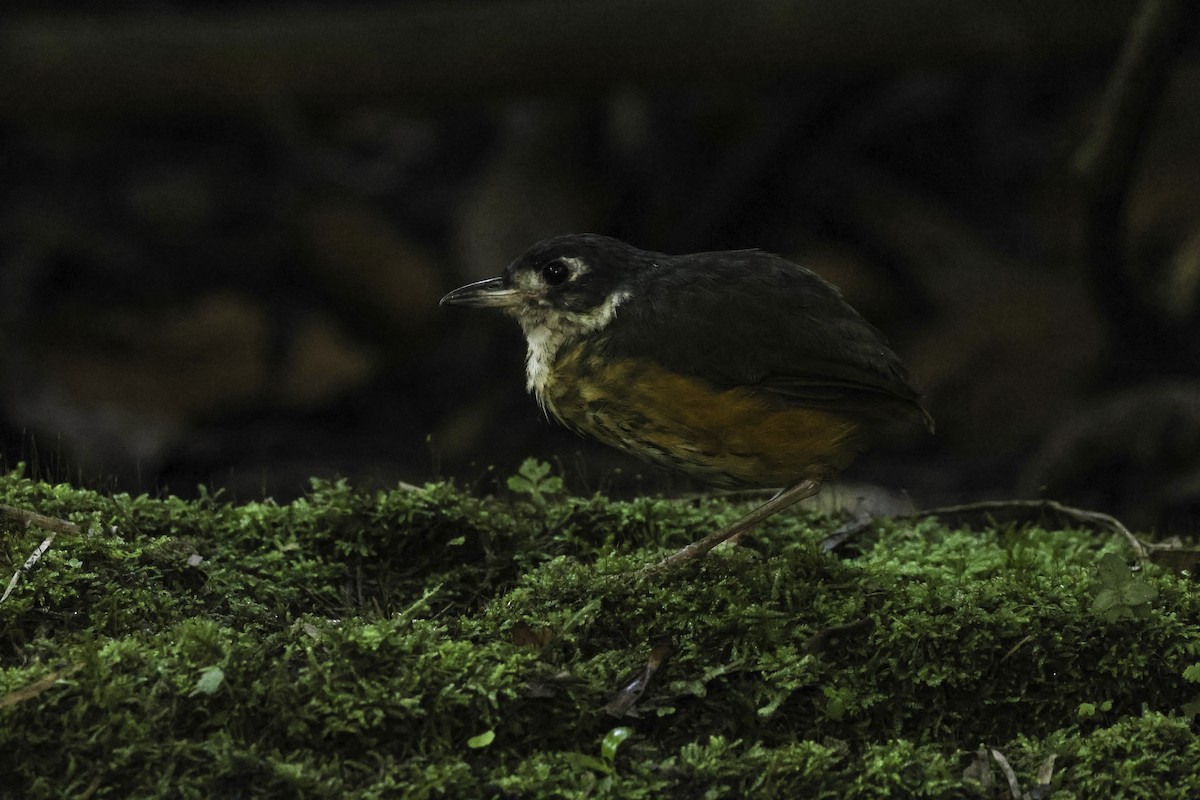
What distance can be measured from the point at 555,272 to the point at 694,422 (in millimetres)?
550

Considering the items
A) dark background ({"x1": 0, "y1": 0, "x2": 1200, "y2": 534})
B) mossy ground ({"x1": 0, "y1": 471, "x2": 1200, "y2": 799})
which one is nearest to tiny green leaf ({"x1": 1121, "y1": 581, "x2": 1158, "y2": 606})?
mossy ground ({"x1": 0, "y1": 471, "x2": 1200, "y2": 799})

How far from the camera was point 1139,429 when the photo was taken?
5660mm

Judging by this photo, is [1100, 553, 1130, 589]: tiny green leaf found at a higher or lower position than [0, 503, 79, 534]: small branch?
higher

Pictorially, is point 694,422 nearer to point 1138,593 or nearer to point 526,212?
point 1138,593

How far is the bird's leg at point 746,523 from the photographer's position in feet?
9.99

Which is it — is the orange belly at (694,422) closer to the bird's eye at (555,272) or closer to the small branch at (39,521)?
the bird's eye at (555,272)

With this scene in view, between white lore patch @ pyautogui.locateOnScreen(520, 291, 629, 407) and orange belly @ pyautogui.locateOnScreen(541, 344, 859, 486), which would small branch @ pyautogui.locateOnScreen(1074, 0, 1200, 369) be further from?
white lore patch @ pyautogui.locateOnScreen(520, 291, 629, 407)

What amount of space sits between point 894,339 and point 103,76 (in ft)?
13.2

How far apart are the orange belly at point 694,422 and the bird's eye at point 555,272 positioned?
21 centimetres

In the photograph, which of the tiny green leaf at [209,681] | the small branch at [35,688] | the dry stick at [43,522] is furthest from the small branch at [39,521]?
the tiny green leaf at [209,681]

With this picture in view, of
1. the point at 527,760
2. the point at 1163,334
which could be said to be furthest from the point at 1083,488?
the point at 527,760

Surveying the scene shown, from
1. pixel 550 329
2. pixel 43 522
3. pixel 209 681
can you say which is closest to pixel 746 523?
pixel 550 329

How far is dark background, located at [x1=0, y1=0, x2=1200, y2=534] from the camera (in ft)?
19.7

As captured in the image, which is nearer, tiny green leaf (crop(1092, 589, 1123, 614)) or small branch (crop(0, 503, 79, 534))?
tiny green leaf (crop(1092, 589, 1123, 614))
